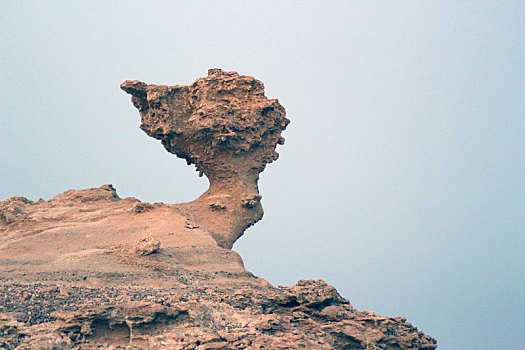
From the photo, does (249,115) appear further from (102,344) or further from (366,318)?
(102,344)

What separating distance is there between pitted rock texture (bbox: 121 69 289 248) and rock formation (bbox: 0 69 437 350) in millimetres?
47

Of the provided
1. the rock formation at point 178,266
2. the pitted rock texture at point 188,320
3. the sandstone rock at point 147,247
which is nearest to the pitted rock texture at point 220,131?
the rock formation at point 178,266

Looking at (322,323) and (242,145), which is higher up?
(242,145)

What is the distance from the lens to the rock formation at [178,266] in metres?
12.6

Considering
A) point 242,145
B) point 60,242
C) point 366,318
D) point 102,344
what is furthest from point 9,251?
point 366,318

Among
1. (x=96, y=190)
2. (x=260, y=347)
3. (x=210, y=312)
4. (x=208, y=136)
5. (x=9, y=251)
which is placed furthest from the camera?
(x=96, y=190)

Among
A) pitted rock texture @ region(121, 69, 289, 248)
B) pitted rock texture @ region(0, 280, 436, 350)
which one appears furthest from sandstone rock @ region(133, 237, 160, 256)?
pitted rock texture @ region(121, 69, 289, 248)

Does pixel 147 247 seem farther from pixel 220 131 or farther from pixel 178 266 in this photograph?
pixel 220 131

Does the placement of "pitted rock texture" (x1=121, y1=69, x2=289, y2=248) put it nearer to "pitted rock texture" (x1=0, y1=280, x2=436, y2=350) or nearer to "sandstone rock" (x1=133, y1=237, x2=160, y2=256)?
"sandstone rock" (x1=133, y1=237, x2=160, y2=256)

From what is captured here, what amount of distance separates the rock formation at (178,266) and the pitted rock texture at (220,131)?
0.05 meters

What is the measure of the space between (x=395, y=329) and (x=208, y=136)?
10.7 meters

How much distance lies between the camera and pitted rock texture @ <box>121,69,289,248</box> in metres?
21.7

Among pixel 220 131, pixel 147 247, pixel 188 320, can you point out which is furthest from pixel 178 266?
pixel 220 131

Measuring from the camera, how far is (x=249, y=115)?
72.1ft
